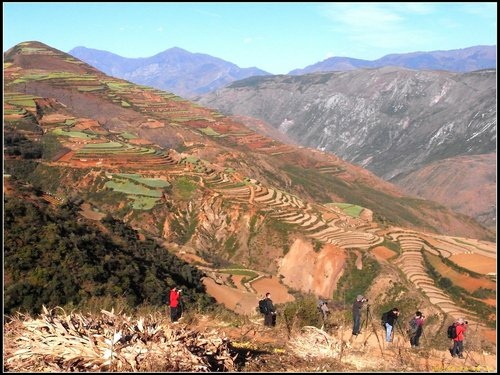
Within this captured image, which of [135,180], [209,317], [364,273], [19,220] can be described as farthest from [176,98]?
[209,317]

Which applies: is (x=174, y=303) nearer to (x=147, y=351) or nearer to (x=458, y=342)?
(x=147, y=351)

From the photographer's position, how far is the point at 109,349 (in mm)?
6879

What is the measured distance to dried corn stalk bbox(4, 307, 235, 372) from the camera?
6.84 m

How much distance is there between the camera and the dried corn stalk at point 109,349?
6.84 metres

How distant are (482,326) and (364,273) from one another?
7.91 metres

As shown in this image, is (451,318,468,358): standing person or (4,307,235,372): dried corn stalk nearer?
(4,307,235,372): dried corn stalk

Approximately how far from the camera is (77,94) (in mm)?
86625

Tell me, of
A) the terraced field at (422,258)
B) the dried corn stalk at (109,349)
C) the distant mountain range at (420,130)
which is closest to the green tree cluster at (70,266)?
the dried corn stalk at (109,349)

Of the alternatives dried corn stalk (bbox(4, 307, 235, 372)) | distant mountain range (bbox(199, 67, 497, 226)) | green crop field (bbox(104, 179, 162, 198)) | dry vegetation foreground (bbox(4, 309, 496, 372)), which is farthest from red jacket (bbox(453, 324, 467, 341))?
distant mountain range (bbox(199, 67, 497, 226))

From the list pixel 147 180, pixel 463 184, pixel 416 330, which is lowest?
pixel 463 184

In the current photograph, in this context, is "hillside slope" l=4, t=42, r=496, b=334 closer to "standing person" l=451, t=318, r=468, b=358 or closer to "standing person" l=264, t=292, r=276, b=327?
"standing person" l=264, t=292, r=276, b=327

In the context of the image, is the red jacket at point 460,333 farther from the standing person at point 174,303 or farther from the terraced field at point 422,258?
the terraced field at point 422,258

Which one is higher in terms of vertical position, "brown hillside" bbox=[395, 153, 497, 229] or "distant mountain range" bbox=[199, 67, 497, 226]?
"distant mountain range" bbox=[199, 67, 497, 226]

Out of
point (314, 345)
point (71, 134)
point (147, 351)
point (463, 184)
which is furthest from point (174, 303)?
point (463, 184)
